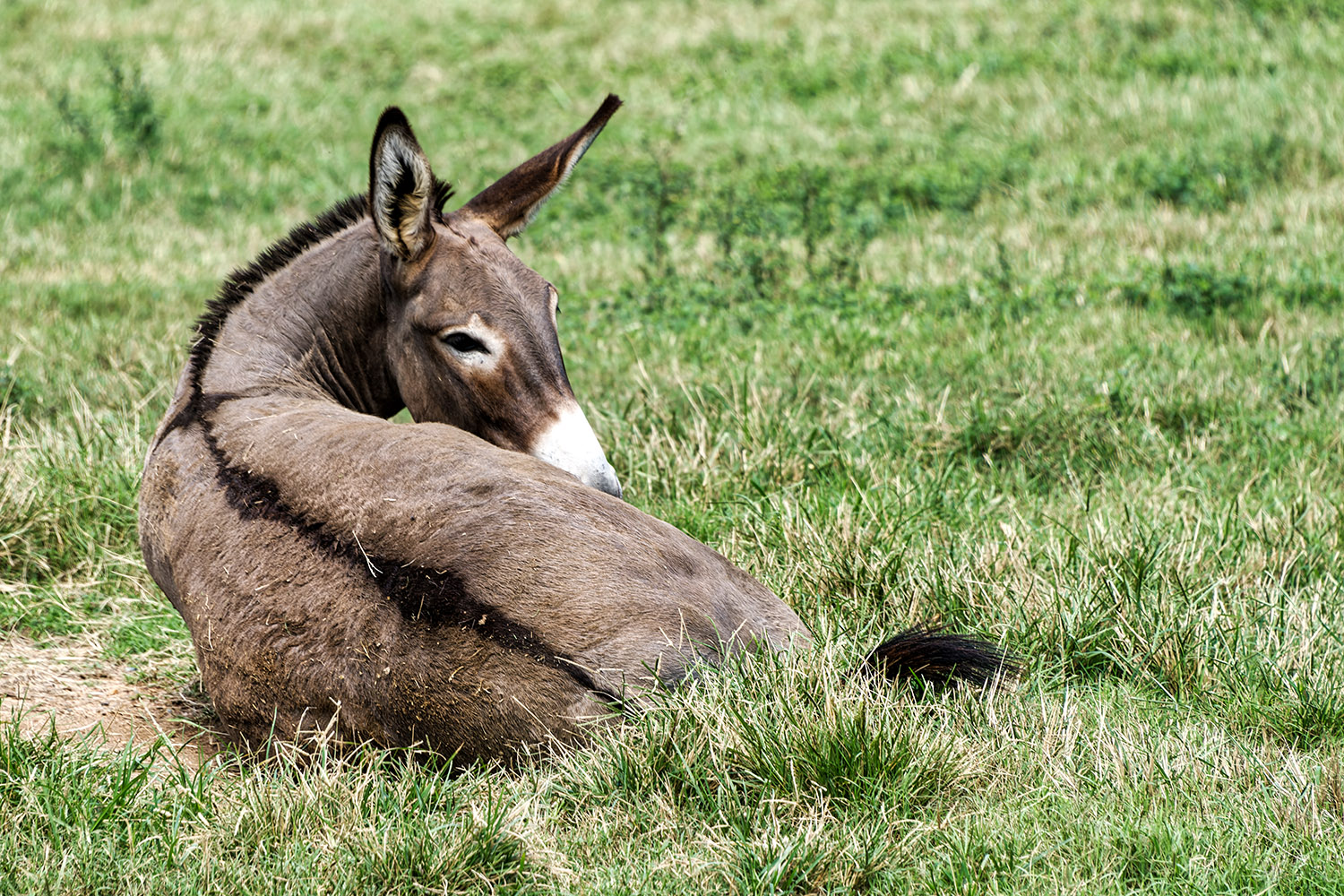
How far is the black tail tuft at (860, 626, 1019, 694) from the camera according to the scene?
3.12 meters

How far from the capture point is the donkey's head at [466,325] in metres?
3.72

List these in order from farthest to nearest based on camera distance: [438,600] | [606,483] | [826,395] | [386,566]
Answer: [826,395] < [606,483] < [386,566] < [438,600]

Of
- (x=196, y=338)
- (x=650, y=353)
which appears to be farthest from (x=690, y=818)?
(x=650, y=353)

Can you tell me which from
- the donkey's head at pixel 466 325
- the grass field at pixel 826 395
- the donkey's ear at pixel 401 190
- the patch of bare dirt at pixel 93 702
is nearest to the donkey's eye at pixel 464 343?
Result: the donkey's head at pixel 466 325

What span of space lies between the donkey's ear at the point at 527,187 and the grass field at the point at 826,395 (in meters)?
1.18

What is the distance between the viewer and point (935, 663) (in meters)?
3.13

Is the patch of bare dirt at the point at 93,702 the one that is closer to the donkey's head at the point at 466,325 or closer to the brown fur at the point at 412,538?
the brown fur at the point at 412,538

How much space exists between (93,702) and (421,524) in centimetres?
143

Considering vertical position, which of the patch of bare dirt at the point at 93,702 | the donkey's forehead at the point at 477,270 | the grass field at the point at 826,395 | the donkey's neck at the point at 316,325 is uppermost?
the donkey's forehead at the point at 477,270

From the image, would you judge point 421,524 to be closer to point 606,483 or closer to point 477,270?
point 606,483

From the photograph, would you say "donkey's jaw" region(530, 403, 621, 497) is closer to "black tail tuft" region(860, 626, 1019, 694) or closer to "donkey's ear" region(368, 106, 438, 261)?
"donkey's ear" region(368, 106, 438, 261)

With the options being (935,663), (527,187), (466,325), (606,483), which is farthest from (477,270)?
(935,663)

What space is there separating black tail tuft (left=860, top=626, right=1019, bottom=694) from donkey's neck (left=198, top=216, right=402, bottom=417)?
2093mm

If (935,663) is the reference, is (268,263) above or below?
above
